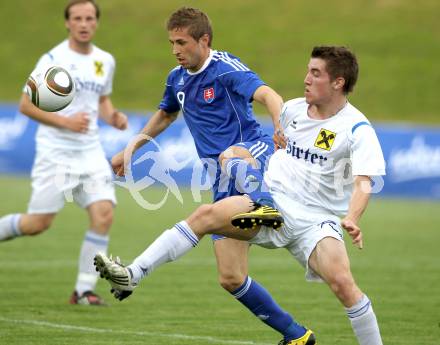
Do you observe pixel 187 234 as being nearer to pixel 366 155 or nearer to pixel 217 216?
pixel 217 216

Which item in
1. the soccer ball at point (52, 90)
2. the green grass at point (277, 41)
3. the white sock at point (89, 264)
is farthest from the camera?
the green grass at point (277, 41)

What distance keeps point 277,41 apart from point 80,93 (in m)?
26.1

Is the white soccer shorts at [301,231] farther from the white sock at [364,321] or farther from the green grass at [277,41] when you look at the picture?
the green grass at [277,41]

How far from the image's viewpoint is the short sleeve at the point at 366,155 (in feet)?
21.4

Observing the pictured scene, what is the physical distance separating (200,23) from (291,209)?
159 centimetres

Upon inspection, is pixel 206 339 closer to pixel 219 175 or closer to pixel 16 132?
pixel 219 175

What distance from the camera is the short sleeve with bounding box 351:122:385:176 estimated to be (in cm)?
651

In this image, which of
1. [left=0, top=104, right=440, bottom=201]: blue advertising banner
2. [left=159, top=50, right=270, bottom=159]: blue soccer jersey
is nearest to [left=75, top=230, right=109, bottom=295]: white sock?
[left=159, top=50, right=270, bottom=159]: blue soccer jersey

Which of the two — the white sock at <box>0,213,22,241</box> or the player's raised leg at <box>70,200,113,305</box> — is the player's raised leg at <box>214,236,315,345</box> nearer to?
the player's raised leg at <box>70,200,113,305</box>

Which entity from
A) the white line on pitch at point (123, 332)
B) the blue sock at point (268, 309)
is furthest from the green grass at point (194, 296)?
the blue sock at point (268, 309)

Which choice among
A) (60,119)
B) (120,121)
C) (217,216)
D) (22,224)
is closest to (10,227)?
(22,224)

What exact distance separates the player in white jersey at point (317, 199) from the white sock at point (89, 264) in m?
2.78

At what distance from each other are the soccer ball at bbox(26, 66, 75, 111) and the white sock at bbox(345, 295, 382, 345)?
3.07 m

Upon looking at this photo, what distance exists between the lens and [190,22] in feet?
24.2
